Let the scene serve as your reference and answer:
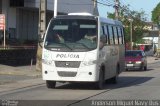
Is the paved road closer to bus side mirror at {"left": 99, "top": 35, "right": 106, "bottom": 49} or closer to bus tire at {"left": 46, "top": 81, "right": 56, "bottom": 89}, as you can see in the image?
bus tire at {"left": 46, "top": 81, "right": 56, "bottom": 89}

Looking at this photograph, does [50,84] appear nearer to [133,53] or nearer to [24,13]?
[133,53]

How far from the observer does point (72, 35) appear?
69.9ft

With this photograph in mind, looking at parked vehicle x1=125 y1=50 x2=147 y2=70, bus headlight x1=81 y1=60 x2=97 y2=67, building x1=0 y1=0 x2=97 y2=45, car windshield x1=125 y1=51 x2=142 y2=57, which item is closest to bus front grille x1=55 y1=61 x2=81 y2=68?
bus headlight x1=81 y1=60 x2=97 y2=67

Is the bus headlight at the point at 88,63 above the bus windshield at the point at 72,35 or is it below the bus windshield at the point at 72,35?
below

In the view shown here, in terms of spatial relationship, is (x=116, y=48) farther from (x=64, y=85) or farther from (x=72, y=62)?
(x=72, y=62)

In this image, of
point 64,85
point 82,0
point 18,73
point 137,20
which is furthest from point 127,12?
point 64,85

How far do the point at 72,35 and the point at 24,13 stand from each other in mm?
40453

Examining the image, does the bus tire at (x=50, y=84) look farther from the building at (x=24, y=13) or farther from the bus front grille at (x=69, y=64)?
the building at (x=24, y=13)

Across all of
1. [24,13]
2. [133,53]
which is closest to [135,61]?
[133,53]

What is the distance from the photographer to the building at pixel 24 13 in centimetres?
5562

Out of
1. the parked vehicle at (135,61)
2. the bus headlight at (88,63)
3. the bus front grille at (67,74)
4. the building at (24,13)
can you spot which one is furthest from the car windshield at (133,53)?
the bus front grille at (67,74)

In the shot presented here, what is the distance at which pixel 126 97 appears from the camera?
18516 mm

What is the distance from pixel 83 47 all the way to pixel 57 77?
1.53 meters

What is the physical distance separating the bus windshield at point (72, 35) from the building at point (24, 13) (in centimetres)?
3213
